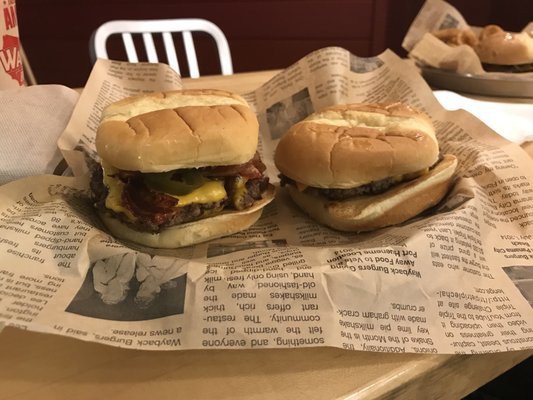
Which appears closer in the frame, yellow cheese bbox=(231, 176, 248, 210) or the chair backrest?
yellow cheese bbox=(231, 176, 248, 210)

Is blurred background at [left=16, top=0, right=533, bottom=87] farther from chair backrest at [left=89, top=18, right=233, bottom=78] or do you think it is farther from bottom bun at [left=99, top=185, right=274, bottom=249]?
bottom bun at [left=99, top=185, right=274, bottom=249]

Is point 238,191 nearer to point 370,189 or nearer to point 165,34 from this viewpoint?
point 370,189

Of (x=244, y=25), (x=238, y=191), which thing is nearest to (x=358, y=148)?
(x=238, y=191)

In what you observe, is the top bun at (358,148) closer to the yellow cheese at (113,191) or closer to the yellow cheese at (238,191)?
the yellow cheese at (238,191)

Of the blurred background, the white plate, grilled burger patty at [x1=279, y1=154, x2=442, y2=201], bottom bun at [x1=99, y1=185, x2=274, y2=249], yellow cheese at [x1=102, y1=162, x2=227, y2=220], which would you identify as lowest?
the blurred background

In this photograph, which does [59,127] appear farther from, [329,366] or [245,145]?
[329,366]

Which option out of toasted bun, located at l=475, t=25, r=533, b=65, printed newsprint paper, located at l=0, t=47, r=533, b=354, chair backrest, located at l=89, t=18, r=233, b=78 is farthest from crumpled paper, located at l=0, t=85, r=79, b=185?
toasted bun, located at l=475, t=25, r=533, b=65

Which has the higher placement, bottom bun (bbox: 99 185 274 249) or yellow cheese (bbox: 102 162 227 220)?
yellow cheese (bbox: 102 162 227 220)

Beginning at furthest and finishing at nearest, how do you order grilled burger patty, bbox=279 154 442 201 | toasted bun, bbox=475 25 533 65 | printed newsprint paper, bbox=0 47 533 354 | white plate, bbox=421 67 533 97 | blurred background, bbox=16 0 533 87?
blurred background, bbox=16 0 533 87
toasted bun, bbox=475 25 533 65
white plate, bbox=421 67 533 97
grilled burger patty, bbox=279 154 442 201
printed newsprint paper, bbox=0 47 533 354
